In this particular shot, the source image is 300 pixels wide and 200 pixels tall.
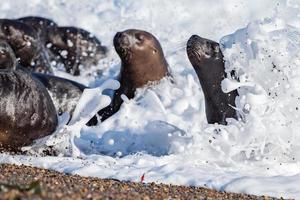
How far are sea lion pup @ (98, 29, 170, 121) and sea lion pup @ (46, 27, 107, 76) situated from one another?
3664 millimetres

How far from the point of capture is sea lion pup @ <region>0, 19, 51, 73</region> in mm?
12011

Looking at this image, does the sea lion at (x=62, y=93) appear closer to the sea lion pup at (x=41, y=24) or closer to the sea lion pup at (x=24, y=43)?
the sea lion pup at (x=24, y=43)

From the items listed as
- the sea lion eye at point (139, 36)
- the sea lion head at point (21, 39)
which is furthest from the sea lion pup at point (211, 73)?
the sea lion head at point (21, 39)

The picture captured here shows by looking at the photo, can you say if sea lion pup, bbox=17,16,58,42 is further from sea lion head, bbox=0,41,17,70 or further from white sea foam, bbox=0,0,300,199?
sea lion head, bbox=0,41,17,70

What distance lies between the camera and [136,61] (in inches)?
409

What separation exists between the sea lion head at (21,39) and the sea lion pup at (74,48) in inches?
65.4

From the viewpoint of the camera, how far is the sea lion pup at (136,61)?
10.2m

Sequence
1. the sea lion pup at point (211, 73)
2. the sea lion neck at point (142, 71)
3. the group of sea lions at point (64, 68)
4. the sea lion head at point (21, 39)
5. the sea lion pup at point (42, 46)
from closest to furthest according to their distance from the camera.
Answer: the group of sea lions at point (64, 68) → the sea lion pup at point (211, 73) → the sea lion neck at point (142, 71) → the sea lion head at point (21, 39) → the sea lion pup at point (42, 46)

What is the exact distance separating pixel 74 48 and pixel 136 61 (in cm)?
430

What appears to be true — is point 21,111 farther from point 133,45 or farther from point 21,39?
point 21,39

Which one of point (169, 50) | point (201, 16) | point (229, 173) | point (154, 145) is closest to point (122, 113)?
point (154, 145)

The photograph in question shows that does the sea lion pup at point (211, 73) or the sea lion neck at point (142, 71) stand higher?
the sea lion pup at point (211, 73)

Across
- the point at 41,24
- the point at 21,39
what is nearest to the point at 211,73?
the point at 21,39

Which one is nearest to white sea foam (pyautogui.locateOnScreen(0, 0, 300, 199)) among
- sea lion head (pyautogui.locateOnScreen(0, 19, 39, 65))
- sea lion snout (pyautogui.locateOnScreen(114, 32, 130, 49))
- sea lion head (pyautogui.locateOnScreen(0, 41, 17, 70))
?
sea lion snout (pyautogui.locateOnScreen(114, 32, 130, 49))
